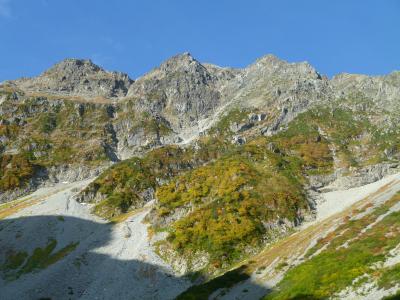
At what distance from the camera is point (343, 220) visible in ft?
239

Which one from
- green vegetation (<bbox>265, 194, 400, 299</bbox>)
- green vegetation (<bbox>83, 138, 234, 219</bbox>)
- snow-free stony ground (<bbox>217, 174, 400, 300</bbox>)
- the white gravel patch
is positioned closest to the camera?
green vegetation (<bbox>265, 194, 400, 299</bbox>)

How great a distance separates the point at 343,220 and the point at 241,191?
1385 inches

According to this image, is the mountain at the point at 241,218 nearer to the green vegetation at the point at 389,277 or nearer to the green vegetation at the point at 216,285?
the green vegetation at the point at 389,277

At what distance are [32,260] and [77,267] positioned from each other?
1476 cm

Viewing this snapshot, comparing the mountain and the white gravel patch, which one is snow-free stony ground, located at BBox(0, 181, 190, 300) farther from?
the white gravel patch

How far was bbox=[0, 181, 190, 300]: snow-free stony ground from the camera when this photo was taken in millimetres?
73938

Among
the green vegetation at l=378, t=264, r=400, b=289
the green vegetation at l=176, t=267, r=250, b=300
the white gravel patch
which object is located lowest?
the green vegetation at l=176, t=267, r=250, b=300

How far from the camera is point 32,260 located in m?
93.1

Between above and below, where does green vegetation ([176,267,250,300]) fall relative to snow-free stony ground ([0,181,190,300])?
below

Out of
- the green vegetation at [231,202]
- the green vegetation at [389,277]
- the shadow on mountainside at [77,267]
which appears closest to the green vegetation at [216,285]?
the shadow on mountainside at [77,267]

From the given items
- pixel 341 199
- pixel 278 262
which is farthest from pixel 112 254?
pixel 341 199

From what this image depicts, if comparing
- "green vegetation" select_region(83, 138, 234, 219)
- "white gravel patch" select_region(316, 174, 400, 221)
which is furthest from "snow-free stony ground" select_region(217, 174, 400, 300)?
"green vegetation" select_region(83, 138, 234, 219)

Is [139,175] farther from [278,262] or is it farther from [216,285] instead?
[278,262]

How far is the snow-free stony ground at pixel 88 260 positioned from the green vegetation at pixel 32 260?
1.76m
